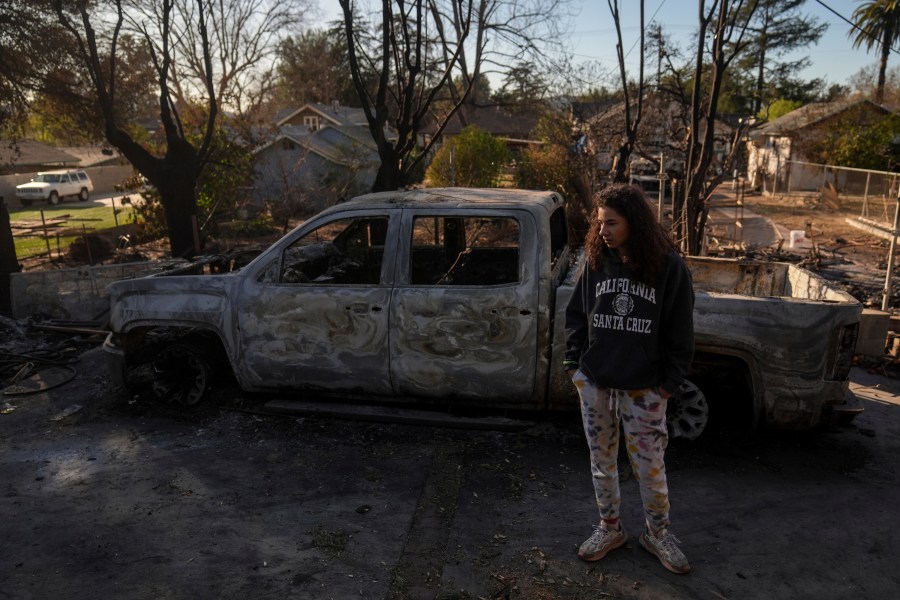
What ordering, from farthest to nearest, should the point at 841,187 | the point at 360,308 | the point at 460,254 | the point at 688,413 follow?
the point at 841,187
the point at 460,254
the point at 360,308
the point at 688,413

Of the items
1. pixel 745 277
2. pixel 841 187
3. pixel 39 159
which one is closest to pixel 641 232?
pixel 745 277

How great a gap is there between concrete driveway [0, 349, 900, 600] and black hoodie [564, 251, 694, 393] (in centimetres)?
104

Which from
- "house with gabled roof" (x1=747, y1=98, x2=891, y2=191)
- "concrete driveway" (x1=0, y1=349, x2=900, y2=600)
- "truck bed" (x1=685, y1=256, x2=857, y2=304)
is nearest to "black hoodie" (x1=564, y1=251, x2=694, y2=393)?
"concrete driveway" (x1=0, y1=349, x2=900, y2=600)

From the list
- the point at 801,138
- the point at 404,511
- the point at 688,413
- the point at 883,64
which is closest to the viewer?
the point at 404,511

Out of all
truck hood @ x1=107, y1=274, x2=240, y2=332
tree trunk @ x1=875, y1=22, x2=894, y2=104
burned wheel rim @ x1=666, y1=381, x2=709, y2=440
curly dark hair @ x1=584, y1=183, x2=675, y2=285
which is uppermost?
tree trunk @ x1=875, y1=22, x2=894, y2=104

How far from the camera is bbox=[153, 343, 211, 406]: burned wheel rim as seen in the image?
5.34 meters

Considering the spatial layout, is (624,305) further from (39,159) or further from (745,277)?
(39,159)

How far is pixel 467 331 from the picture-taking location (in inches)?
178

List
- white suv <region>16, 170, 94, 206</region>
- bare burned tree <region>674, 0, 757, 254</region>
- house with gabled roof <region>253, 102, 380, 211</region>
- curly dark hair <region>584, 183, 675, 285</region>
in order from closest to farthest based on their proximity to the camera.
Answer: curly dark hair <region>584, 183, 675, 285</region>, bare burned tree <region>674, 0, 757, 254</region>, house with gabled roof <region>253, 102, 380, 211</region>, white suv <region>16, 170, 94, 206</region>

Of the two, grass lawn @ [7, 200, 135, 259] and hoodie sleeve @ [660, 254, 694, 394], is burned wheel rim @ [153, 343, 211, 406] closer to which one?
hoodie sleeve @ [660, 254, 694, 394]

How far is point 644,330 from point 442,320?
1.86 meters

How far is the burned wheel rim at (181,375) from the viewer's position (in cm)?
534

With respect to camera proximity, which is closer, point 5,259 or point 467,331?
point 467,331

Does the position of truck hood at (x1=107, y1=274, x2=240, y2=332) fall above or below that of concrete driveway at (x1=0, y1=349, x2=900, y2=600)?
above
